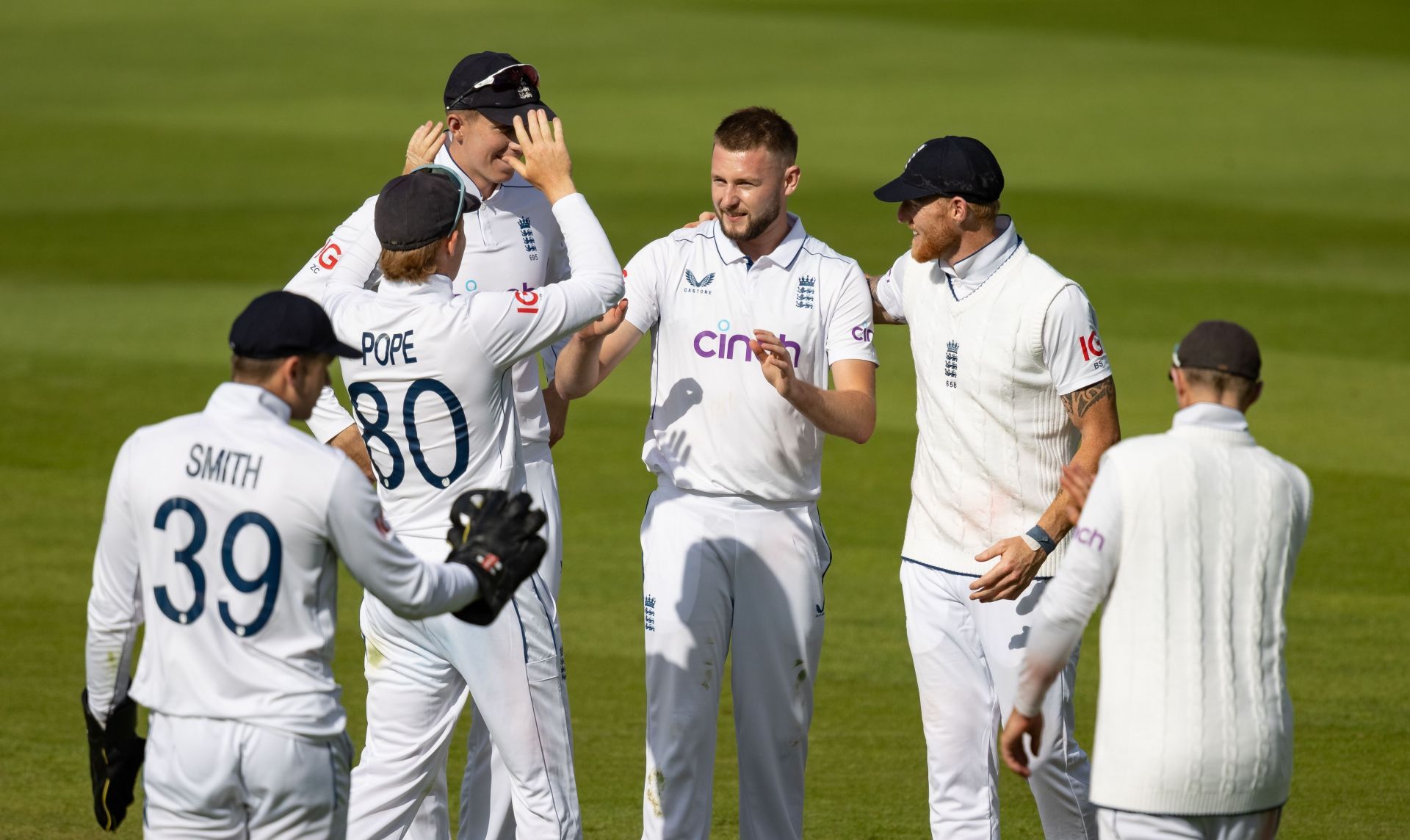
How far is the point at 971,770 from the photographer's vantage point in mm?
5715

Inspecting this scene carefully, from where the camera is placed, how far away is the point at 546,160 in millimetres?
5469

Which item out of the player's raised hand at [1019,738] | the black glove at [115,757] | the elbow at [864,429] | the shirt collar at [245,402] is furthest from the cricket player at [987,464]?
the black glove at [115,757]

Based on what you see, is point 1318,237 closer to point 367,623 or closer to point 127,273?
point 127,273

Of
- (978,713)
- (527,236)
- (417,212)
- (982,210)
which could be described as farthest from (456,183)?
(978,713)

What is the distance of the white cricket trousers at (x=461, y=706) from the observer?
16.9 feet

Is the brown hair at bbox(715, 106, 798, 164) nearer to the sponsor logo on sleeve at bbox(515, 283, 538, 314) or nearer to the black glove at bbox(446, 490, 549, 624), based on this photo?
the sponsor logo on sleeve at bbox(515, 283, 538, 314)

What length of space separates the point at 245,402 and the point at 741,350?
2.24m

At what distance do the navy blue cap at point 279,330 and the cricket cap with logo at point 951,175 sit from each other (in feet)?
7.24

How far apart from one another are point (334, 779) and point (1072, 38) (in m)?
33.8

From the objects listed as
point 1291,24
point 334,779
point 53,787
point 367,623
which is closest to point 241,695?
point 334,779

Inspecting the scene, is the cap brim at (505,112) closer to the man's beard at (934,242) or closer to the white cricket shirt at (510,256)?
the white cricket shirt at (510,256)

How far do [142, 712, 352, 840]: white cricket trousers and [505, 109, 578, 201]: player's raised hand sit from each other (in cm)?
205

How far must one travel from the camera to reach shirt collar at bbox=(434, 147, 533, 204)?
6.12 meters

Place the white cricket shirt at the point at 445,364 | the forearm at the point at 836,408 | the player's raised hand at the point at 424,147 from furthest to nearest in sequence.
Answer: the player's raised hand at the point at 424,147, the forearm at the point at 836,408, the white cricket shirt at the point at 445,364
